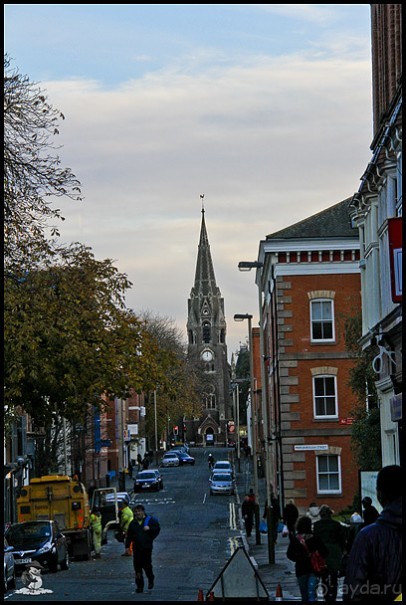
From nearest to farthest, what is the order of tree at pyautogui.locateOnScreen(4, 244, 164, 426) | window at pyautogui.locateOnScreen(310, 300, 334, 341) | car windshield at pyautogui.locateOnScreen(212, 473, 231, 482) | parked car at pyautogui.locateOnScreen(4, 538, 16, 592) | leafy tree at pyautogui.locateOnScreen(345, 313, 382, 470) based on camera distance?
parked car at pyautogui.locateOnScreen(4, 538, 16, 592), tree at pyautogui.locateOnScreen(4, 244, 164, 426), leafy tree at pyautogui.locateOnScreen(345, 313, 382, 470), window at pyautogui.locateOnScreen(310, 300, 334, 341), car windshield at pyautogui.locateOnScreen(212, 473, 231, 482)

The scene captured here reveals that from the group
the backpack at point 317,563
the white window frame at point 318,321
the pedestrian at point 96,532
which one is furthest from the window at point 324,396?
the backpack at point 317,563

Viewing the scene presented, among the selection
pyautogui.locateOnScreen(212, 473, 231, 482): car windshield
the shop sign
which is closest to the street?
pyautogui.locateOnScreen(212, 473, 231, 482): car windshield

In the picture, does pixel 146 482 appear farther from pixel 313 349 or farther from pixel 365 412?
pixel 365 412

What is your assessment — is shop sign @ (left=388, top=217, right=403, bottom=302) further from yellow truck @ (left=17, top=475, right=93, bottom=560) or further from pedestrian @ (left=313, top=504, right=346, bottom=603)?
yellow truck @ (left=17, top=475, right=93, bottom=560)

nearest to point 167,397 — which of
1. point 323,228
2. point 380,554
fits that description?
point 323,228

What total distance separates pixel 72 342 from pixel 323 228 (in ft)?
82.8

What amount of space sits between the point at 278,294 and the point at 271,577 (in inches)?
1054

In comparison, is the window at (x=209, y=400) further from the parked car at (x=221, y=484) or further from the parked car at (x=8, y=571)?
the parked car at (x=8, y=571)

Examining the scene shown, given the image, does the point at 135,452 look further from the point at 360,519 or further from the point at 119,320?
the point at 360,519

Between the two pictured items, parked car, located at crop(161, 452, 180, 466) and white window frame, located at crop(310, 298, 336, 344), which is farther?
parked car, located at crop(161, 452, 180, 466)

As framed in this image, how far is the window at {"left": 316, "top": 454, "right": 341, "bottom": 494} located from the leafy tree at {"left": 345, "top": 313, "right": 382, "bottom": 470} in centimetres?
934

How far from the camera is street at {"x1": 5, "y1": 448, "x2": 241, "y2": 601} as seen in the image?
25.3 metres

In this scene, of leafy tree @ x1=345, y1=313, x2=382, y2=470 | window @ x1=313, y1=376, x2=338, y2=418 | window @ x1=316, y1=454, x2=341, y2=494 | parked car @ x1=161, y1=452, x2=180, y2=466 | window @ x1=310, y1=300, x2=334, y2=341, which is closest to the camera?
leafy tree @ x1=345, y1=313, x2=382, y2=470

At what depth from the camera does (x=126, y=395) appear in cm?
3728
